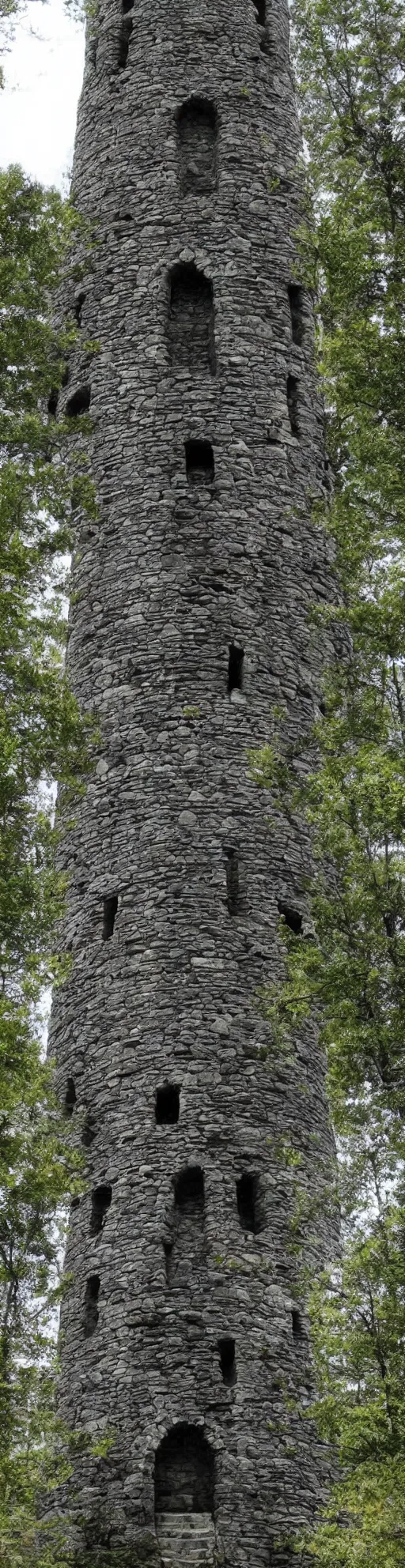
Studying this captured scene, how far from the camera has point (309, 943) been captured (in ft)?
72.9

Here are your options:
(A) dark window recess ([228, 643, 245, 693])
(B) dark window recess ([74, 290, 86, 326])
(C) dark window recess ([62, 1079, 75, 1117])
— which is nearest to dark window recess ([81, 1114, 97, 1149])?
(C) dark window recess ([62, 1079, 75, 1117])

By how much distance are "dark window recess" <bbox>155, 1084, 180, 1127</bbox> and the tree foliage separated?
47.0 inches

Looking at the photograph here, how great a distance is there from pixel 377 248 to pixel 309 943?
22.2ft

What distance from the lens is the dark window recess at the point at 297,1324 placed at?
73.6 feet

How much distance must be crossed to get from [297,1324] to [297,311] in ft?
41.1

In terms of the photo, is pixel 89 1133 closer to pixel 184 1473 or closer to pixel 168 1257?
pixel 168 1257

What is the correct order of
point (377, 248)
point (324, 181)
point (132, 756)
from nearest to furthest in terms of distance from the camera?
point (377, 248)
point (132, 756)
point (324, 181)

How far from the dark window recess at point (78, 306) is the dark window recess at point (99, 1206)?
1109 centimetres

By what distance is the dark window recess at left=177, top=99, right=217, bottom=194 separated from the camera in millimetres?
29594

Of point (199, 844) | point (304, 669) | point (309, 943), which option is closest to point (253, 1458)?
point (309, 943)

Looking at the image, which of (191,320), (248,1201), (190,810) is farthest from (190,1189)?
(191,320)

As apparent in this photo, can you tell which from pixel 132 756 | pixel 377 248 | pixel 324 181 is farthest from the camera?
pixel 324 181

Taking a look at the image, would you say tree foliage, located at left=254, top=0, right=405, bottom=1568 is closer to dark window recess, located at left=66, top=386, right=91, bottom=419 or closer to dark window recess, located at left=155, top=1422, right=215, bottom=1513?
dark window recess, located at left=155, top=1422, right=215, bottom=1513

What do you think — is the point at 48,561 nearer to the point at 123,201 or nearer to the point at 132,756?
the point at 132,756
